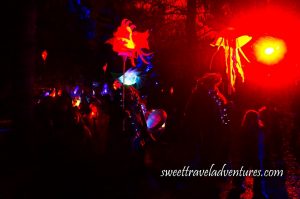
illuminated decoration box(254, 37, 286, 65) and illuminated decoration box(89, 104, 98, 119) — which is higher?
illuminated decoration box(254, 37, 286, 65)

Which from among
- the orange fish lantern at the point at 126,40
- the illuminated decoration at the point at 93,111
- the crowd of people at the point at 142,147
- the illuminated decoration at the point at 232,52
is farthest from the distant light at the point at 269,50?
the illuminated decoration at the point at 93,111

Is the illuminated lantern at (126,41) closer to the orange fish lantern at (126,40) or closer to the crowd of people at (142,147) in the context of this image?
the orange fish lantern at (126,40)

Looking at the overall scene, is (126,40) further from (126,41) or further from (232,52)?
(232,52)

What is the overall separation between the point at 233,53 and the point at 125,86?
124 inches

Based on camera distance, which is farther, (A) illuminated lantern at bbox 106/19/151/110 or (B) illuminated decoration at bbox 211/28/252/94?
(A) illuminated lantern at bbox 106/19/151/110

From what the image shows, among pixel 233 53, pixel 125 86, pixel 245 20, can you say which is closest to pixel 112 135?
pixel 125 86

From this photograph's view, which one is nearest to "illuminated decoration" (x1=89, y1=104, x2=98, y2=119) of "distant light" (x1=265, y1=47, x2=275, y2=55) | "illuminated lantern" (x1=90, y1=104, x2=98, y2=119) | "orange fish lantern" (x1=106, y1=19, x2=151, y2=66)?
"illuminated lantern" (x1=90, y1=104, x2=98, y2=119)

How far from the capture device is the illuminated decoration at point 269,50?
24.8 ft

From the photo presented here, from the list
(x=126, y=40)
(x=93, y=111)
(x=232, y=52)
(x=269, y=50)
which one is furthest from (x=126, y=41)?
(x=269, y=50)

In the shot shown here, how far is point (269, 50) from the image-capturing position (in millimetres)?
7957

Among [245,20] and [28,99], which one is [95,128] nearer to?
[28,99]

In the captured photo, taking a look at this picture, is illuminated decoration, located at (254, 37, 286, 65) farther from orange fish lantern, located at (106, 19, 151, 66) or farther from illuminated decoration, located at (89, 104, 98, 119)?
illuminated decoration, located at (89, 104, 98, 119)

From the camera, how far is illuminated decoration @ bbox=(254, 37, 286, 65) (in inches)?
298

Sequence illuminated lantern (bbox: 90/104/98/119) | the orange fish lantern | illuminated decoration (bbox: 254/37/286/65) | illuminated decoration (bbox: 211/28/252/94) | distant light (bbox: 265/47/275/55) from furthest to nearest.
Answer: illuminated lantern (bbox: 90/104/98/119) < the orange fish lantern < illuminated decoration (bbox: 211/28/252/94) < distant light (bbox: 265/47/275/55) < illuminated decoration (bbox: 254/37/286/65)
